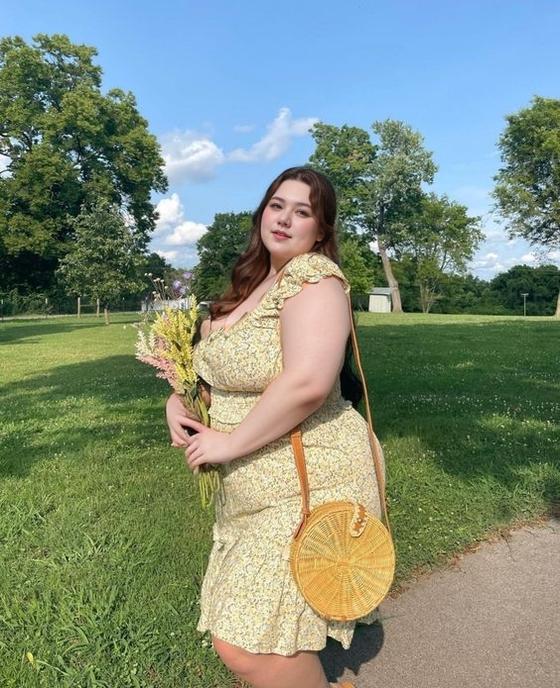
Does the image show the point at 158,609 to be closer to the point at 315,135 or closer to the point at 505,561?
the point at 505,561

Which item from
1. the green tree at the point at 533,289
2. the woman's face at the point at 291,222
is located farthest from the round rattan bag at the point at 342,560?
the green tree at the point at 533,289

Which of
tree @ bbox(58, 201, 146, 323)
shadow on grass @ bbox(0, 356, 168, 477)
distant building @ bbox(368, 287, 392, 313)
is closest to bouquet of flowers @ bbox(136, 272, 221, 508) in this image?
shadow on grass @ bbox(0, 356, 168, 477)

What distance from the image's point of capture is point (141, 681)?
261 cm

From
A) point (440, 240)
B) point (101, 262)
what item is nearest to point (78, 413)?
point (101, 262)

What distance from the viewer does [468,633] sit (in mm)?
3027

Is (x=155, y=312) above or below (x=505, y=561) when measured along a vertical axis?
Result: above

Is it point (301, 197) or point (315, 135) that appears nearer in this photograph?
point (301, 197)

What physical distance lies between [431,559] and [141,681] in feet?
6.28

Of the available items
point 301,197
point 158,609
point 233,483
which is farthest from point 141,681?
point 301,197

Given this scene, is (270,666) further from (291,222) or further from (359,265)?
(359,265)

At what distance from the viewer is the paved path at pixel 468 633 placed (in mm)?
2717

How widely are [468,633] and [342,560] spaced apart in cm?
153

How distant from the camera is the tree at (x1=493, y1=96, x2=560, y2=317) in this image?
127ft

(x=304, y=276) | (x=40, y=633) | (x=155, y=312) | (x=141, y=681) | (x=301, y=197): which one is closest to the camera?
(x=304, y=276)
